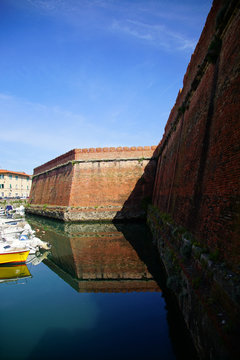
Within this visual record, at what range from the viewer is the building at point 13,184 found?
52.7 m

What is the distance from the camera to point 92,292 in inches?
252

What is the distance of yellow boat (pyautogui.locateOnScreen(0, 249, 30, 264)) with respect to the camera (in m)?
8.61

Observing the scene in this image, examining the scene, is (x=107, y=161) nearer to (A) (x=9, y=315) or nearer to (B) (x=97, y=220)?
(B) (x=97, y=220)

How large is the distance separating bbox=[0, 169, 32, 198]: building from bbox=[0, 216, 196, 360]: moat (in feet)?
166

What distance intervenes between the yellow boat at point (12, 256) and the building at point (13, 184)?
1973 inches

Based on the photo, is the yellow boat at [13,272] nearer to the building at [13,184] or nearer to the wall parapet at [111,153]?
the wall parapet at [111,153]

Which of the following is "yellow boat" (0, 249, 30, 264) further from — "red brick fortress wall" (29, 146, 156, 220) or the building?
the building

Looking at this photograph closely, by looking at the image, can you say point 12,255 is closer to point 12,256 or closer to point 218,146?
point 12,256

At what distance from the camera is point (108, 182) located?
21.9 meters

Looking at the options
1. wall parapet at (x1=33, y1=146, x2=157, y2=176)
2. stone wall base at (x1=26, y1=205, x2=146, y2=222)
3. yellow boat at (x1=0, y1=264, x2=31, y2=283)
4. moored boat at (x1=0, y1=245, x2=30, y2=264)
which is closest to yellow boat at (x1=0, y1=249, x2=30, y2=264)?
moored boat at (x1=0, y1=245, x2=30, y2=264)

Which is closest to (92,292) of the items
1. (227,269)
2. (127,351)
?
(127,351)

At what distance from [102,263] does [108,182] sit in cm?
1381

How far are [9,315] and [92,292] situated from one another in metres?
2.25

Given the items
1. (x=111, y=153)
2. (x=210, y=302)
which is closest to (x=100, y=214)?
(x=111, y=153)
